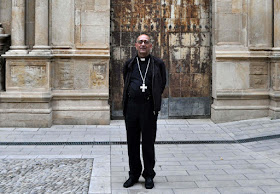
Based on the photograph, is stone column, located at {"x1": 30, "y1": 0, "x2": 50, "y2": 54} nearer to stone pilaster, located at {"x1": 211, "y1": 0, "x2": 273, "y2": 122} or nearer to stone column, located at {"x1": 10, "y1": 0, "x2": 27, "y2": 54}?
stone column, located at {"x1": 10, "y1": 0, "x2": 27, "y2": 54}

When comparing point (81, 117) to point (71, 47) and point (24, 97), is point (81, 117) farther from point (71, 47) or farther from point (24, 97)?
point (71, 47)

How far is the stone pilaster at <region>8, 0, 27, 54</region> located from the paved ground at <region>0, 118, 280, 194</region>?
213 centimetres

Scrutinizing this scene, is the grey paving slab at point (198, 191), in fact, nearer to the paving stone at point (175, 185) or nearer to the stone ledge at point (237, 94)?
the paving stone at point (175, 185)

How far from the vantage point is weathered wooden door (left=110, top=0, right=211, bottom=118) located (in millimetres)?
11688

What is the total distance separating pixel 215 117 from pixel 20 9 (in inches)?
228

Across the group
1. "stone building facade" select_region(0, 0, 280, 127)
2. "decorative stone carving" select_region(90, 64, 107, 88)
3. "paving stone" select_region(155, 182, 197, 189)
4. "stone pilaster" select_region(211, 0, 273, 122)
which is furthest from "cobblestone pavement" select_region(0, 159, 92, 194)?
"stone pilaster" select_region(211, 0, 273, 122)

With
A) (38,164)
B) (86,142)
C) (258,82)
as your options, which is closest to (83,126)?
(86,142)

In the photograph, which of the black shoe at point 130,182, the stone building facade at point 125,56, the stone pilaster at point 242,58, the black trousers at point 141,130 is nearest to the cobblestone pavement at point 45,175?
the black shoe at point 130,182

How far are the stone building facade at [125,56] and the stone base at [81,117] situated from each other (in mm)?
26

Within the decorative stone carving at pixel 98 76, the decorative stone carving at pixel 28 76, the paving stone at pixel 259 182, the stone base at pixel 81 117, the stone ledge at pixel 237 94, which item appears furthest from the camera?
the stone ledge at pixel 237 94

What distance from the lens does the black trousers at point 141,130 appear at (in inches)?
236

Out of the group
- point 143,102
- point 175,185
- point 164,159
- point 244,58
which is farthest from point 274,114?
point 143,102

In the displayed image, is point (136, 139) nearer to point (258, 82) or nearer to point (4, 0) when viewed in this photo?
point (258, 82)

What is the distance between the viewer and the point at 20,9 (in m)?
10.8
